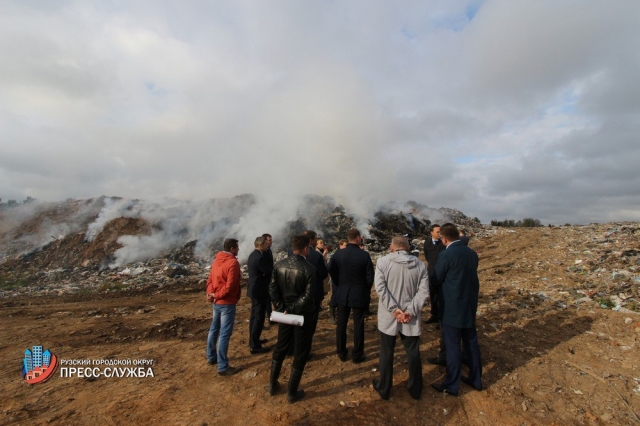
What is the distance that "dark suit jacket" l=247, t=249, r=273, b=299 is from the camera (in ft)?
15.3

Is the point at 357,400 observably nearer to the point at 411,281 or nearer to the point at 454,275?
the point at 411,281

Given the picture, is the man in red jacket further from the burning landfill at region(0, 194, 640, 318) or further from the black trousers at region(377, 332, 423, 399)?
the burning landfill at region(0, 194, 640, 318)

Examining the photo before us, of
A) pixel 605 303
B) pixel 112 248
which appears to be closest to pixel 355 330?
pixel 605 303

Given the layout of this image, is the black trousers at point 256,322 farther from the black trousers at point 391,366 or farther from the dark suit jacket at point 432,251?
the dark suit jacket at point 432,251

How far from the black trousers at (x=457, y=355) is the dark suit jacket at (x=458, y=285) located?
13cm

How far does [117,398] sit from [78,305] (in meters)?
7.71

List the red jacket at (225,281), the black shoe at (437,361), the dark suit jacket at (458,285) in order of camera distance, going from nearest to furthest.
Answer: the dark suit jacket at (458,285) < the red jacket at (225,281) < the black shoe at (437,361)

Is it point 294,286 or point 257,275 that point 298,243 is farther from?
point 257,275

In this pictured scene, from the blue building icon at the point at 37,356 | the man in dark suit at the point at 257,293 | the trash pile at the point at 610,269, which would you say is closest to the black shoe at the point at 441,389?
the man in dark suit at the point at 257,293

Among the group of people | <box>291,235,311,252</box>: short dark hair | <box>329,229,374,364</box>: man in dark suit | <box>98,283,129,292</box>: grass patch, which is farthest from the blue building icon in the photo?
<box>98,283,129,292</box>: grass patch

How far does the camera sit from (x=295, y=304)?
3.29 m

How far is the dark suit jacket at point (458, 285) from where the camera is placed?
332 cm

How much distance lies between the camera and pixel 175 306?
8547mm

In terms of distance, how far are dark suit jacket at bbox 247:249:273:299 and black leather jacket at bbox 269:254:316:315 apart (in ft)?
4.33
